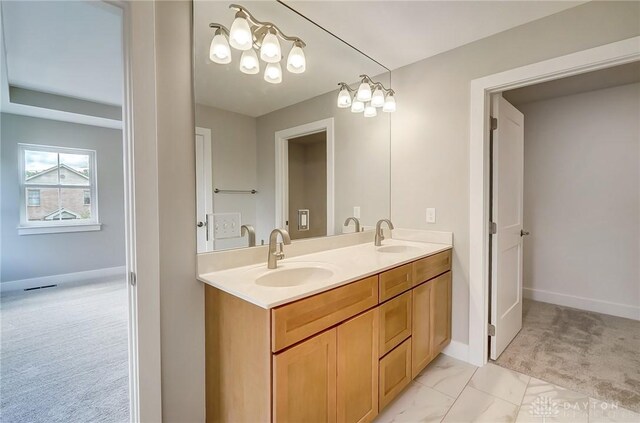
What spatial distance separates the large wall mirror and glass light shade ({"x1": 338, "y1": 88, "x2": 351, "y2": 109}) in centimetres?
4

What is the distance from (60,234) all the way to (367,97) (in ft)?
15.3

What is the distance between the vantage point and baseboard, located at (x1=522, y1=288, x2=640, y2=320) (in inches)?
110

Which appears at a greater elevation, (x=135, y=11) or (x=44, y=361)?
(x=135, y=11)

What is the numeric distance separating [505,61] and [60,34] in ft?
10.8

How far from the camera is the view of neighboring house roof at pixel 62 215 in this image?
4.08 meters

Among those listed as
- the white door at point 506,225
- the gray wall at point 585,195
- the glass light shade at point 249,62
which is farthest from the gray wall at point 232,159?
the gray wall at point 585,195

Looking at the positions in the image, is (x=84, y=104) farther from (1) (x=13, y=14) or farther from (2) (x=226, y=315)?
(2) (x=226, y=315)

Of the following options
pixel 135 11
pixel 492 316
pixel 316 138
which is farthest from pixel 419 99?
pixel 135 11

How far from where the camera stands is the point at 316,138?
6.80 feet

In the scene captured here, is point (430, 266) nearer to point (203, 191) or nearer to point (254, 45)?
point (203, 191)

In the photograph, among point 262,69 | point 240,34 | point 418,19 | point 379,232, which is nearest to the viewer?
point 240,34

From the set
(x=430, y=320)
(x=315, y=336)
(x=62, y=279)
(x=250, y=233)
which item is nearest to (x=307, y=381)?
(x=315, y=336)

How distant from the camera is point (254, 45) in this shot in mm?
1569

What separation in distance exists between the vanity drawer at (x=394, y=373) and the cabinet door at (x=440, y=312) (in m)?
0.35
